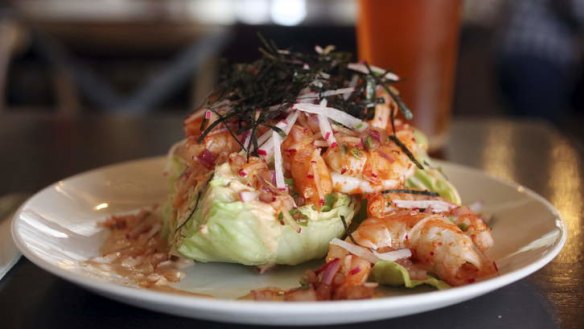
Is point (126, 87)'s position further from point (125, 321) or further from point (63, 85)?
point (125, 321)

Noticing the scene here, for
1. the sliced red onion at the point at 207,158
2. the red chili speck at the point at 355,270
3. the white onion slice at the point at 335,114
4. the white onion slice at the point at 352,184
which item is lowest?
the red chili speck at the point at 355,270

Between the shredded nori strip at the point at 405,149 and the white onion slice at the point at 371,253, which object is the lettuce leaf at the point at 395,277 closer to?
the white onion slice at the point at 371,253

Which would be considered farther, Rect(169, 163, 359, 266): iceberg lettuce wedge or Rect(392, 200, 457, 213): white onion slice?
Rect(392, 200, 457, 213): white onion slice

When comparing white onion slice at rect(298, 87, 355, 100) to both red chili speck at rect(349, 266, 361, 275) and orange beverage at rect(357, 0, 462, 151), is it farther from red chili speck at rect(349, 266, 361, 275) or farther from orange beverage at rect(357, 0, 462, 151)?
orange beverage at rect(357, 0, 462, 151)

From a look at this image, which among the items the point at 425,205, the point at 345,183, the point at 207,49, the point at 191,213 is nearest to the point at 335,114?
the point at 345,183

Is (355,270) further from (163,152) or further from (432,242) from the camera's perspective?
(163,152)

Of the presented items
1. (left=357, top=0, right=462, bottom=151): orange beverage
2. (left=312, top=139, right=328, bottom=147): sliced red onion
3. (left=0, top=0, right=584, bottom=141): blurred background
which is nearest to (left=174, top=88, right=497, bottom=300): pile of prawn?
(left=312, top=139, right=328, bottom=147): sliced red onion

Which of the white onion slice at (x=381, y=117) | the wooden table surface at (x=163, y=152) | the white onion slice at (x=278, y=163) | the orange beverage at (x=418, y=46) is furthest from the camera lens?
the orange beverage at (x=418, y=46)

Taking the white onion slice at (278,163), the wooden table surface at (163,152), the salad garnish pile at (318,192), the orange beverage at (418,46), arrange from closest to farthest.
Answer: the wooden table surface at (163,152) → the salad garnish pile at (318,192) → the white onion slice at (278,163) → the orange beverage at (418,46)

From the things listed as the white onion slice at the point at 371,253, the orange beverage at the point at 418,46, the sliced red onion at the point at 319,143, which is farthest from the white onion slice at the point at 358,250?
the orange beverage at the point at 418,46
